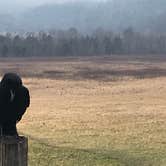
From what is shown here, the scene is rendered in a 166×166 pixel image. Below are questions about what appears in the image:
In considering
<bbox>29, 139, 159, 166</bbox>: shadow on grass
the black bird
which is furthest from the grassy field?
the black bird

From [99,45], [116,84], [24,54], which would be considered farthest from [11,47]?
[116,84]

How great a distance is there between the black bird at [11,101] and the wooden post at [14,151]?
419mm

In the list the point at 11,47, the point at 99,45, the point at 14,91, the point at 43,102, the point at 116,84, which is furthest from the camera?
the point at 99,45

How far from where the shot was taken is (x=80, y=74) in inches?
2112

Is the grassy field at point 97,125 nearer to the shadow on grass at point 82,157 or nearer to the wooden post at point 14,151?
the shadow on grass at point 82,157

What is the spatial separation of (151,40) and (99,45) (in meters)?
34.8

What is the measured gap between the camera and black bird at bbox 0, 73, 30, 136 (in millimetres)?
5414

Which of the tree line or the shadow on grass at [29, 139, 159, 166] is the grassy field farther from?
the tree line

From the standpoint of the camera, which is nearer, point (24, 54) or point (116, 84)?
point (116, 84)

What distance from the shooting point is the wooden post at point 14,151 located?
202 inches

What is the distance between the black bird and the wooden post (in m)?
0.42

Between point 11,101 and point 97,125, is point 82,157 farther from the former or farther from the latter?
point 11,101

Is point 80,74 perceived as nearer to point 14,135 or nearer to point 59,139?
point 59,139

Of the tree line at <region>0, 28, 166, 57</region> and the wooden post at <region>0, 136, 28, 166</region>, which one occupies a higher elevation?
the wooden post at <region>0, 136, 28, 166</region>
